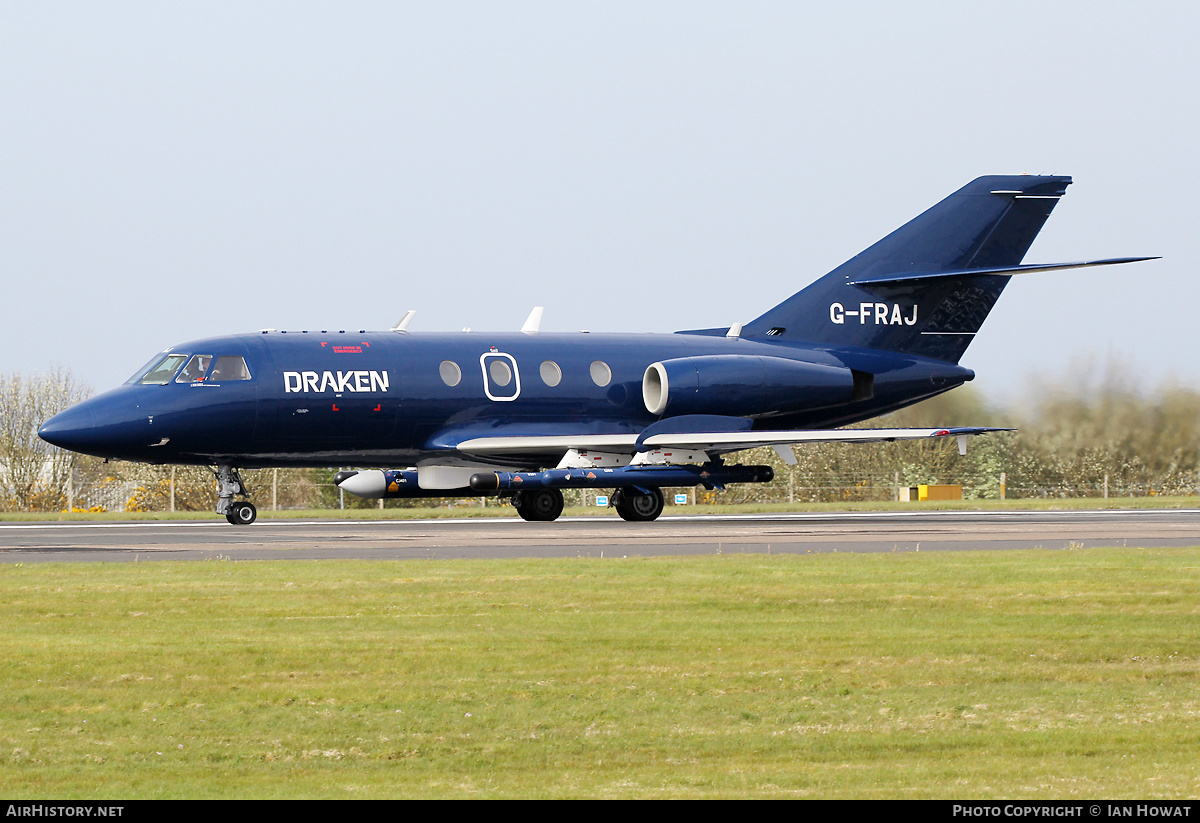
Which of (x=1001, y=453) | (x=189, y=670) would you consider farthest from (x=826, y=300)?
(x=189, y=670)

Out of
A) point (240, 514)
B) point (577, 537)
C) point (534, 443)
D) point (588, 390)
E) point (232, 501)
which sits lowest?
point (577, 537)

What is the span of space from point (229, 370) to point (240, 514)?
9.35 feet

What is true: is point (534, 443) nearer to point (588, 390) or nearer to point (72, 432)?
point (588, 390)

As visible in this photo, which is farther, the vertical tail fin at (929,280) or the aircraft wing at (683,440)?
the vertical tail fin at (929,280)

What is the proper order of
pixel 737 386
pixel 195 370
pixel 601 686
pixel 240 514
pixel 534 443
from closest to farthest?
pixel 601 686, pixel 195 370, pixel 240 514, pixel 534 443, pixel 737 386

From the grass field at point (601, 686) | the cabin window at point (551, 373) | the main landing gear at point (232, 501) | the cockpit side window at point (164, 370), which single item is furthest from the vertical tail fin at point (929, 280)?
the grass field at point (601, 686)

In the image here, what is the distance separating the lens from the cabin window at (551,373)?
30.5 metres

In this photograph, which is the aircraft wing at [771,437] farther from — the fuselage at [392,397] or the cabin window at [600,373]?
the cabin window at [600,373]

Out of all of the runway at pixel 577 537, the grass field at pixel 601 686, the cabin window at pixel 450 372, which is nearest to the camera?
the grass field at pixel 601 686

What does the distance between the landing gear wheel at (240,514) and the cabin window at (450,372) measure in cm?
453

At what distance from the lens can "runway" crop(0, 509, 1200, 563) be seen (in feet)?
65.5

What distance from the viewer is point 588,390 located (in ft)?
101

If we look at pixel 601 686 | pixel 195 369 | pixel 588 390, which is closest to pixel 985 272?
pixel 588 390

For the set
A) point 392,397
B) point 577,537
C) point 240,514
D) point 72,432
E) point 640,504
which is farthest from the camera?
point 640,504
